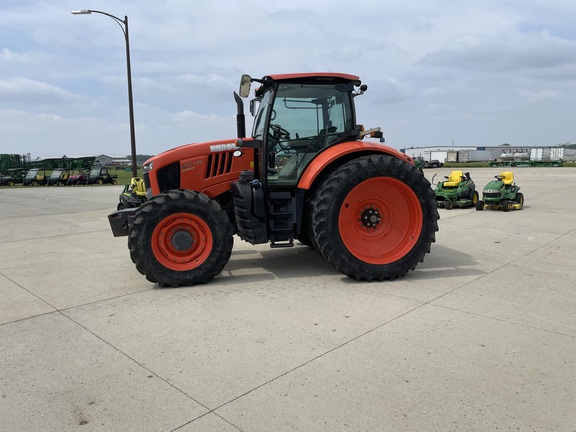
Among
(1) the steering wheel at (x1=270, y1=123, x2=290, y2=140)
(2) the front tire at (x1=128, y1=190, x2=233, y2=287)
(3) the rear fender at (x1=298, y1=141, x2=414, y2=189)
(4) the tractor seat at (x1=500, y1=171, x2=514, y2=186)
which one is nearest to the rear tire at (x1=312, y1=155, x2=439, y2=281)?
(3) the rear fender at (x1=298, y1=141, x2=414, y2=189)

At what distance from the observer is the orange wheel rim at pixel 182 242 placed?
197 inches

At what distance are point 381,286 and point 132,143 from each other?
14.1 meters

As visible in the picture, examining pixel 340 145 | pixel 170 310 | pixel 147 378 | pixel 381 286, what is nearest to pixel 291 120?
pixel 340 145

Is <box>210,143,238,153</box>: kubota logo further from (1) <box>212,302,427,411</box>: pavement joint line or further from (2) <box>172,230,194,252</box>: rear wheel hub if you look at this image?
(1) <box>212,302,427,411</box>: pavement joint line

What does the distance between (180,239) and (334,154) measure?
2154 millimetres

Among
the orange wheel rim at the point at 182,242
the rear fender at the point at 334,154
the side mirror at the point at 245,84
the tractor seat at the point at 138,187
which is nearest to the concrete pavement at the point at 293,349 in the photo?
the orange wheel rim at the point at 182,242

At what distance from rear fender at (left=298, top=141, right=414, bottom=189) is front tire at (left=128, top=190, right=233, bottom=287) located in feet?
3.72

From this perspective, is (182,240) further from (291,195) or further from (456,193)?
(456,193)

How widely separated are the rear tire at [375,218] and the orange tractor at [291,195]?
0.01m

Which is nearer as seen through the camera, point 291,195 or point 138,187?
point 291,195

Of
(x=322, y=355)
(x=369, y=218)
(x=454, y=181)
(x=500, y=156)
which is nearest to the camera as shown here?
(x=322, y=355)

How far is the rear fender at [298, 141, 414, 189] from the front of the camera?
5156mm

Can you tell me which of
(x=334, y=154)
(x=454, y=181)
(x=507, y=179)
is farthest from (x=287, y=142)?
(x=507, y=179)

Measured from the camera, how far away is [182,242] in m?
5.04
